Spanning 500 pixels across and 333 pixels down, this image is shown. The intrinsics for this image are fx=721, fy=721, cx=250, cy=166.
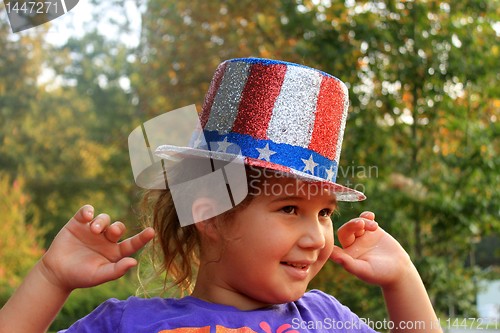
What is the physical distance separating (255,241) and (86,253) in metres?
0.43

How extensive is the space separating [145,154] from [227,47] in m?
4.66

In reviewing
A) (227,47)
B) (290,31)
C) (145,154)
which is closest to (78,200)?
(227,47)

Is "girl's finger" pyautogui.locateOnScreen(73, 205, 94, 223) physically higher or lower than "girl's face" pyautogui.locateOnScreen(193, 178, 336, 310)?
higher

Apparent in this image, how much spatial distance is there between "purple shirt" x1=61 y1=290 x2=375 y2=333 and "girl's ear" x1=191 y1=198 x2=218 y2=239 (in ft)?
0.61

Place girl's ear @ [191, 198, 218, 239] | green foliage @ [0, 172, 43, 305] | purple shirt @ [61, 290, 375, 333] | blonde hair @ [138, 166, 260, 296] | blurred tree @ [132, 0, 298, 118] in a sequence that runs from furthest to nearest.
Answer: green foliage @ [0, 172, 43, 305]
blurred tree @ [132, 0, 298, 118]
blonde hair @ [138, 166, 260, 296]
girl's ear @ [191, 198, 218, 239]
purple shirt @ [61, 290, 375, 333]

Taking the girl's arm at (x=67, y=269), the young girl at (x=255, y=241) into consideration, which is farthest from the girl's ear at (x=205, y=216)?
the girl's arm at (x=67, y=269)

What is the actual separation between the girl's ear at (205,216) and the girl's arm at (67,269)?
0.24 meters

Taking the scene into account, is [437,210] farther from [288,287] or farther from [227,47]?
[288,287]

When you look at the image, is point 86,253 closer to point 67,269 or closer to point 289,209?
point 67,269

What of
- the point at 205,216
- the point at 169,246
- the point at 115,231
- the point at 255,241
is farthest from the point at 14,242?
the point at 255,241

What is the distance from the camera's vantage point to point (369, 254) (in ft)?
6.72

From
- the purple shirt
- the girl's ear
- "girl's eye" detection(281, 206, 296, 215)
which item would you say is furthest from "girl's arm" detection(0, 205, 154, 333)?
"girl's eye" detection(281, 206, 296, 215)

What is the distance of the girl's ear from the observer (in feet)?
6.49

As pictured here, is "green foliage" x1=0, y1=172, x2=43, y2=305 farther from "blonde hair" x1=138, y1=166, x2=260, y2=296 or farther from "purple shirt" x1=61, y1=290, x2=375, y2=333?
"purple shirt" x1=61, y1=290, x2=375, y2=333
